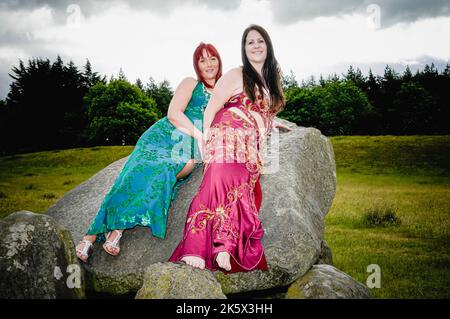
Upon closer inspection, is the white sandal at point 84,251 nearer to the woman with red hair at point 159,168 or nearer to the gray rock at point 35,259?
the woman with red hair at point 159,168

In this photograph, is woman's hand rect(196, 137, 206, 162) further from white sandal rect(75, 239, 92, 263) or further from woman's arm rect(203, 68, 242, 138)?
white sandal rect(75, 239, 92, 263)

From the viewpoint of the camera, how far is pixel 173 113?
215 inches

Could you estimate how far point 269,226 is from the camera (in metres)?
4.91

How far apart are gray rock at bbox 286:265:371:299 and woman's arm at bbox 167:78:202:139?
2564 mm

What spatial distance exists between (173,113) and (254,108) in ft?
4.36

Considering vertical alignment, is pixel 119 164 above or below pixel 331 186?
above

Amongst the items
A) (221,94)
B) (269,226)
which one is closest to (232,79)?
(221,94)

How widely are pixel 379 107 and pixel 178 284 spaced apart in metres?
77.9

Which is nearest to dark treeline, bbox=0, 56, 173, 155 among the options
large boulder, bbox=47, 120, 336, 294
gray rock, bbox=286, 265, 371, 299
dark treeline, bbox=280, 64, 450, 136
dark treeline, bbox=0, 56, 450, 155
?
dark treeline, bbox=0, 56, 450, 155

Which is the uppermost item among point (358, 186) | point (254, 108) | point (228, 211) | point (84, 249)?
point (254, 108)
